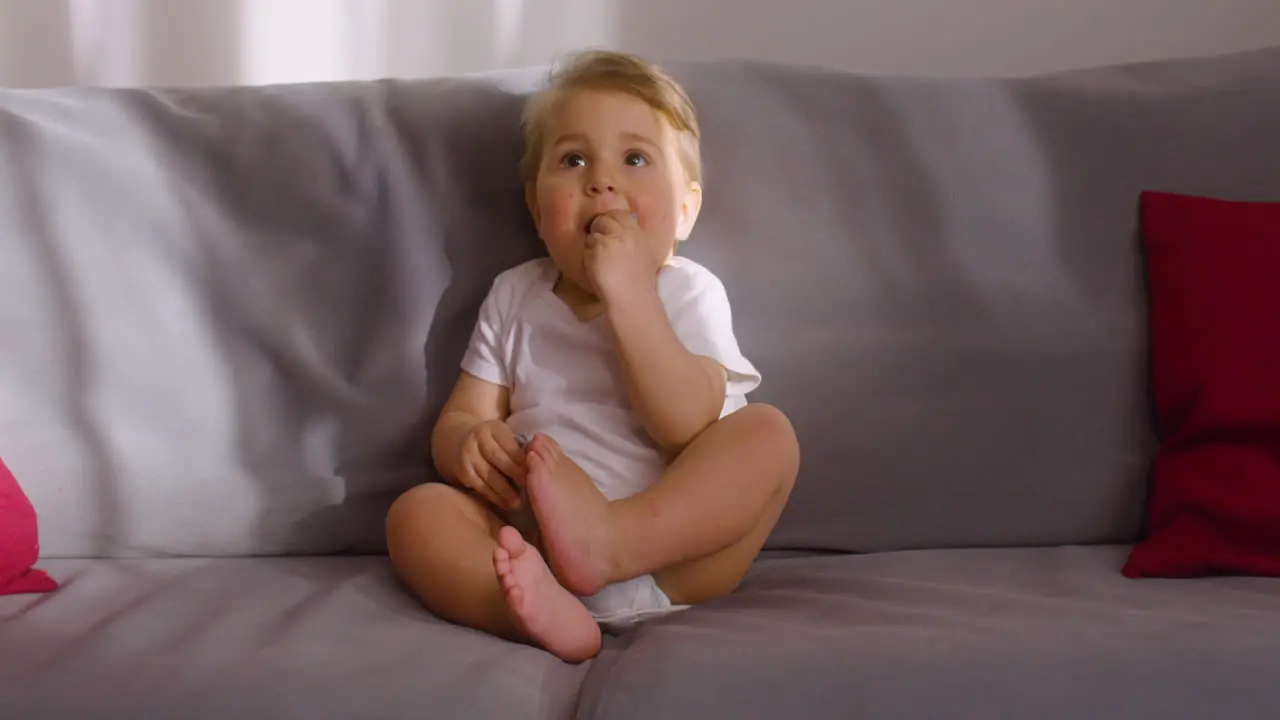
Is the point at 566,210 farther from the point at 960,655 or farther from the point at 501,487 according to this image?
the point at 960,655

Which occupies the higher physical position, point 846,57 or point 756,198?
point 846,57

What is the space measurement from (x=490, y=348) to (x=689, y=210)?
267mm

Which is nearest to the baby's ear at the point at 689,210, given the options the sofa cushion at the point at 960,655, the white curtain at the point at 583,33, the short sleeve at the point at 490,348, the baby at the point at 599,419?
the baby at the point at 599,419

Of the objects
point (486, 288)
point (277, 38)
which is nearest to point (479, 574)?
point (486, 288)

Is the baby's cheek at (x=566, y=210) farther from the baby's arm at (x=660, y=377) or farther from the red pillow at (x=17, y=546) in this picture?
the red pillow at (x=17, y=546)

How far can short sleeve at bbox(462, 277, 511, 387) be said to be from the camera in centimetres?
124

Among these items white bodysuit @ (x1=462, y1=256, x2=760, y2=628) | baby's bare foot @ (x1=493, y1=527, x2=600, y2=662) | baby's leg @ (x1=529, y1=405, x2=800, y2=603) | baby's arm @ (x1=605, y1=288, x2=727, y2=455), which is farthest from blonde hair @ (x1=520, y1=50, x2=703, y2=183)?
baby's bare foot @ (x1=493, y1=527, x2=600, y2=662)

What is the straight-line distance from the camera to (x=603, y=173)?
121 centimetres

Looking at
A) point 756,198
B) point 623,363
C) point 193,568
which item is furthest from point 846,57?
point 193,568

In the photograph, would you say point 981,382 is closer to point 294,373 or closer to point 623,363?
point 623,363

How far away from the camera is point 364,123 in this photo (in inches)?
53.2

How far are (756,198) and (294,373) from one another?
545 mm

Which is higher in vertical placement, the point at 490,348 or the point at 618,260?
the point at 618,260

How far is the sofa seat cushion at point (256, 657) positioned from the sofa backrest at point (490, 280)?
0.61 feet
